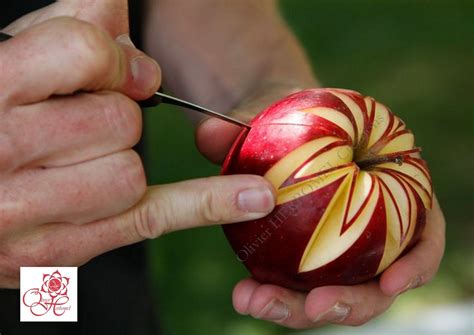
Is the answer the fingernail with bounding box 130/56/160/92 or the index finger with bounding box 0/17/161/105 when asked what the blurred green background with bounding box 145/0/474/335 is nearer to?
the fingernail with bounding box 130/56/160/92

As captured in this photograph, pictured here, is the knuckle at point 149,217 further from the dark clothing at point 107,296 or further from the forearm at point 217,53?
the forearm at point 217,53

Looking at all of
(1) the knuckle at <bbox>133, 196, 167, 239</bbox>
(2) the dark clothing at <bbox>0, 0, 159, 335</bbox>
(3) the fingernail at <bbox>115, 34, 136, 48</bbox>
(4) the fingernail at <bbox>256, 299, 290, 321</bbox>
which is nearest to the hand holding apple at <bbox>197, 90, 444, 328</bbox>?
(4) the fingernail at <bbox>256, 299, 290, 321</bbox>

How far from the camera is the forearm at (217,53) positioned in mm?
2053

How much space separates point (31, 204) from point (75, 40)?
28 cm

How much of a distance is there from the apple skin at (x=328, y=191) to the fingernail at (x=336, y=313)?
0.15 ft

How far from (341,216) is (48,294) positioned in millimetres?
589

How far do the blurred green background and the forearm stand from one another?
83cm

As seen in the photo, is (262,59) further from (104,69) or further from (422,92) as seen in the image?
(422,92)

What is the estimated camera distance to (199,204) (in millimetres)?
1396

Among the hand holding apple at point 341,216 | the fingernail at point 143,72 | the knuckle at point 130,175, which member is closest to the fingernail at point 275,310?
the hand holding apple at point 341,216

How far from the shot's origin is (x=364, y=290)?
1.55m

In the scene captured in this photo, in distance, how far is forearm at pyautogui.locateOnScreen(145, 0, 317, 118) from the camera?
6.73ft

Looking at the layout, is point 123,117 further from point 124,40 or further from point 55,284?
point 55,284

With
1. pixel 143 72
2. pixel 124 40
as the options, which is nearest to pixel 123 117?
pixel 143 72
